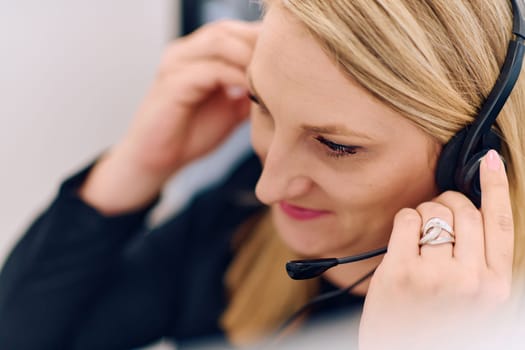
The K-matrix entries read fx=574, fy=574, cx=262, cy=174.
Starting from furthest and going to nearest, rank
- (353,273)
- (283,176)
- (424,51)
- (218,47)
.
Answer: (218,47) → (353,273) → (283,176) → (424,51)

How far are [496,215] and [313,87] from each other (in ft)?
0.73

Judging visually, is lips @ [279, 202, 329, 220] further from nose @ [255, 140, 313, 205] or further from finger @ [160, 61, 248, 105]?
finger @ [160, 61, 248, 105]

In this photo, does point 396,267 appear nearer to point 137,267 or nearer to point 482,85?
point 482,85

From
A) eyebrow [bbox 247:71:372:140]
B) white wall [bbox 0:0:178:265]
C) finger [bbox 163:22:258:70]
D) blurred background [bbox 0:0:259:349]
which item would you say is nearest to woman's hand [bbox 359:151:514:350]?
eyebrow [bbox 247:71:372:140]

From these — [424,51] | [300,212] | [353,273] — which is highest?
[424,51]

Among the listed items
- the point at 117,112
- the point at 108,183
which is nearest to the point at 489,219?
the point at 108,183

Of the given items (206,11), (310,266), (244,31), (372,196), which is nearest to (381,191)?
(372,196)

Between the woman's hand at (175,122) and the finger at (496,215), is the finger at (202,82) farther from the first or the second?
the finger at (496,215)

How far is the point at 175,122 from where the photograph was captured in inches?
37.3

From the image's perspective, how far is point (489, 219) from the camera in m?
0.57

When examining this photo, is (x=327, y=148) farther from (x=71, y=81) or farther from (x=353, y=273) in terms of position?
(x=71, y=81)

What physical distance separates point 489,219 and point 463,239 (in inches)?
1.4

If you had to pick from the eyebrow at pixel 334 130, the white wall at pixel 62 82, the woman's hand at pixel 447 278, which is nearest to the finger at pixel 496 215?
the woman's hand at pixel 447 278

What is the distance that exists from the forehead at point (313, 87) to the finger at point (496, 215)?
0.31 ft
